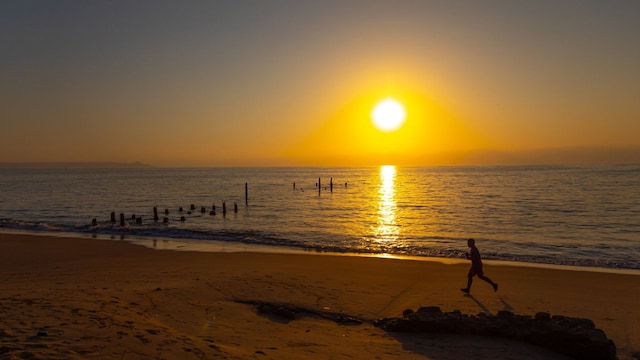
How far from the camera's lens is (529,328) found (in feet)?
32.3

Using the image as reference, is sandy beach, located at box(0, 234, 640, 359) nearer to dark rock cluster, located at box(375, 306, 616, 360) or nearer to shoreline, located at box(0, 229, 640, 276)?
dark rock cluster, located at box(375, 306, 616, 360)

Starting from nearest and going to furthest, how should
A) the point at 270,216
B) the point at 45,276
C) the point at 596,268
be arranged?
1. the point at 45,276
2. the point at 596,268
3. the point at 270,216

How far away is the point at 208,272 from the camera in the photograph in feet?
55.8

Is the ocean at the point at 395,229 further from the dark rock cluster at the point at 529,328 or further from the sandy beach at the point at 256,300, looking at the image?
the dark rock cluster at the point at 529,328

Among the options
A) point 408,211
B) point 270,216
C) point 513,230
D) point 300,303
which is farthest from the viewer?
point 408,211

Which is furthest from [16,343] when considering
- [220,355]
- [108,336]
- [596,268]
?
[596,268]

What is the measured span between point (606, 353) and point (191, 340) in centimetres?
785

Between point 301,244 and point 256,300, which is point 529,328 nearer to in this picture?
point 256,300

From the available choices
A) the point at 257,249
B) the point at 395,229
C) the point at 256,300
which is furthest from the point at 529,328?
the point at 395,229

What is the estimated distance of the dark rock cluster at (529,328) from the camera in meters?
9.09

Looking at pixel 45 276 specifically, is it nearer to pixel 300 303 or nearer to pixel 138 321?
pixel 138 321

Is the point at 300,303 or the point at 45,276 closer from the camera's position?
the point at 300,303

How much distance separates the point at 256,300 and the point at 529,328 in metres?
6.81

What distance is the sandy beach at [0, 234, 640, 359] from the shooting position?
843 centimetres
